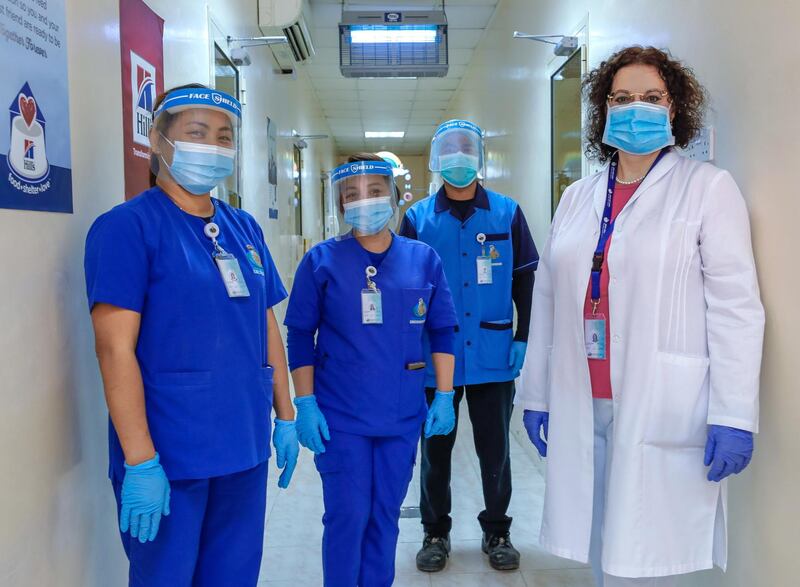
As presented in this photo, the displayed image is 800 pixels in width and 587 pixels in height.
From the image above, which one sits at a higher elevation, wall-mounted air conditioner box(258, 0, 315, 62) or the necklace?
wall-mounted air conditioner box(258, 0, 315, 62)

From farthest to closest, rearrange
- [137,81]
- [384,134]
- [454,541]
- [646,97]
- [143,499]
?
[384,134]
[454,541]
[137,81]
[646,97]
[143,499]

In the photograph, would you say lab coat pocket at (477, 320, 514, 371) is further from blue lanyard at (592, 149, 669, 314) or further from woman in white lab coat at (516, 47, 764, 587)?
blue lanyard at (592, 149, 669, 314)

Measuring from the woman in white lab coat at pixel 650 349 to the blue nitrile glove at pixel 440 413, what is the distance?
0.41m

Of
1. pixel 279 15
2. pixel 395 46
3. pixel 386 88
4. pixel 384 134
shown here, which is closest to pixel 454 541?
pixel 279 15

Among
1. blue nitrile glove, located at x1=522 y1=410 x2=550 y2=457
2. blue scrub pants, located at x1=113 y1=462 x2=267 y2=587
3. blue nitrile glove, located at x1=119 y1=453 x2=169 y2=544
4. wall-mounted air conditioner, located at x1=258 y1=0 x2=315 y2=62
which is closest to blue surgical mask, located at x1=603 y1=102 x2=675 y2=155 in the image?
blue nitrile glove, located at x1=522 y1=410 x2=550 y2=457

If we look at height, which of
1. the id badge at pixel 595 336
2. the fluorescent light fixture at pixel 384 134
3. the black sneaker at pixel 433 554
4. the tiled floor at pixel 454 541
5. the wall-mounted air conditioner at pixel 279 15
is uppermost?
the fluorescent light fixture at pixel 384 134

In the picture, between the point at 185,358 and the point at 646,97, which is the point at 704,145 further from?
the point at 185,358

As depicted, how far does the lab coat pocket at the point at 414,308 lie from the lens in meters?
1.79

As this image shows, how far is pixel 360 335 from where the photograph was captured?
5.75ft

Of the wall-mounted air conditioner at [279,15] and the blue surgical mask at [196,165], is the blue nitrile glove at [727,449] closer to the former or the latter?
the blue surgical mask at [196,165]

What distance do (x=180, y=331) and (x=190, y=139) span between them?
0.43 m

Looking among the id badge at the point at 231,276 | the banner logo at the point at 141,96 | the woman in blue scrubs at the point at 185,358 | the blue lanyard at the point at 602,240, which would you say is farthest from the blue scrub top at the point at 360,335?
the banner logo at the point at 141,96

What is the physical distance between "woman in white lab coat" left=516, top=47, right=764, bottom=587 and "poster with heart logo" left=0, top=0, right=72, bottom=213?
1.17m

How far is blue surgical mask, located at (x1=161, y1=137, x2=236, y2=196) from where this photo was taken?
1391 millimetres
